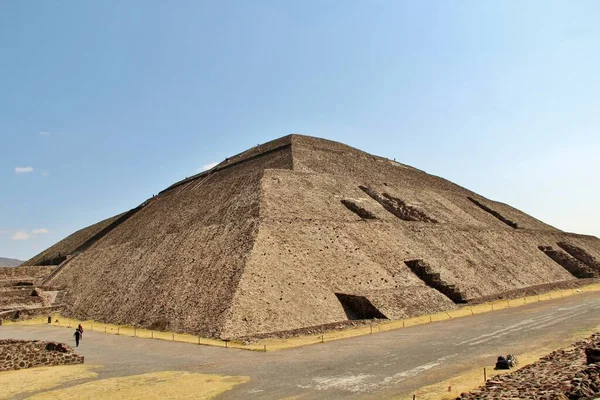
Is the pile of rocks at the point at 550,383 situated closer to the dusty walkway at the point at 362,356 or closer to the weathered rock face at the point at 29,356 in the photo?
the dusty walkway at the point at 362,356

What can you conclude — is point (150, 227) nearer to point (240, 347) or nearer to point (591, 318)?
point (240, 347)

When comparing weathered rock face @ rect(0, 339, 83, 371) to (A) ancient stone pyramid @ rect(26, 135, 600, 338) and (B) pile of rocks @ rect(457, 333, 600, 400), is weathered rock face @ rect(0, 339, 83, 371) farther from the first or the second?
(B) pile of rocks @ rect(457, 333, 600, 400)

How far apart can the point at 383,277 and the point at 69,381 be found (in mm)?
20289

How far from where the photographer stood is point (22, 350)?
742 inches

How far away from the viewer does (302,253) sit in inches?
1180

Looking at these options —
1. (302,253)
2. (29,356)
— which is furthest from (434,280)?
(29,356)

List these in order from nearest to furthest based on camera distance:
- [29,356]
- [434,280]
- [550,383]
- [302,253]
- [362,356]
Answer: [550,383]
[362,356]
[29,356]
[302,253]
[434,280]

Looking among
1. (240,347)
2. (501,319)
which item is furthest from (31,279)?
(501,319)

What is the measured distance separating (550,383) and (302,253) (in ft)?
65.0

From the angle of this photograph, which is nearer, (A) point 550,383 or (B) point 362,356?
(A) point 550,383

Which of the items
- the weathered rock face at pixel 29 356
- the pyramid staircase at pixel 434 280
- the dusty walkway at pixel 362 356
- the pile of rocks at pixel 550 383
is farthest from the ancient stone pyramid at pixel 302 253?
the pile of rocks at pixel 550 383

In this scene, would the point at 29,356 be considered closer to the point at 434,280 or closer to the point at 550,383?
the point at 550,383

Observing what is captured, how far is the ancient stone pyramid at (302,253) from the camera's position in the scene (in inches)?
1032

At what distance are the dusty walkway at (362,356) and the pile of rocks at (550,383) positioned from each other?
2.37 metres
